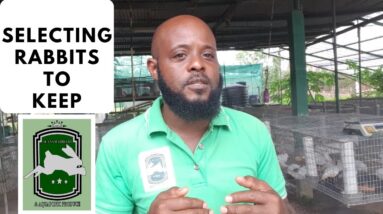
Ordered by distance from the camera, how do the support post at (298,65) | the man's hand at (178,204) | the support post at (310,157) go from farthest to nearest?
the support post at (298,65) → the support post at (310,157) → the man's hand at (178,204)

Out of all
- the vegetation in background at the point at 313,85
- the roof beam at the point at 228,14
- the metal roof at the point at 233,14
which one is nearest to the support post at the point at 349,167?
the metal roof at the point at 233,14

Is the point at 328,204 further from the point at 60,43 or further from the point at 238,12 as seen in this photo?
the point at 238,12

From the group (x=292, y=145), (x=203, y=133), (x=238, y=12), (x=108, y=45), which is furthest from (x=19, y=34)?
(x=238, y=12)

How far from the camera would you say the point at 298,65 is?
6.50 m

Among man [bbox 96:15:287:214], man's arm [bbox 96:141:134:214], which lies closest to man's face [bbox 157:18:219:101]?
man [bbox 96:15:287:214]

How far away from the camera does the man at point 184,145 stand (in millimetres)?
1237

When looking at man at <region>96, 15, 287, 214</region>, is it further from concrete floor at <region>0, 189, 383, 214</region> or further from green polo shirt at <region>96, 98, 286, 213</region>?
concrete floor at <region>0, 189, 383, 214</region>

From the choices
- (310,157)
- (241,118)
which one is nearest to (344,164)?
(310,157)

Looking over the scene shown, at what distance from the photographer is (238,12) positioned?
349 inches

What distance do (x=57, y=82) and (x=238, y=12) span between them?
8147 mm

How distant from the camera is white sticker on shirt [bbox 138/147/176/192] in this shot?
1227 mm

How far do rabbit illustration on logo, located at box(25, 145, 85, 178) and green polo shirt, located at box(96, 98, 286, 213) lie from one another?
0.16 metres

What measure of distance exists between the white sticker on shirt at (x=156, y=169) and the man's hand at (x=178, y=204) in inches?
6.7

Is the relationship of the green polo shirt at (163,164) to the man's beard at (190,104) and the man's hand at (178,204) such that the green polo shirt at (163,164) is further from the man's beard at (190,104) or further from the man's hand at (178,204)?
the man's hand at (178,204)
